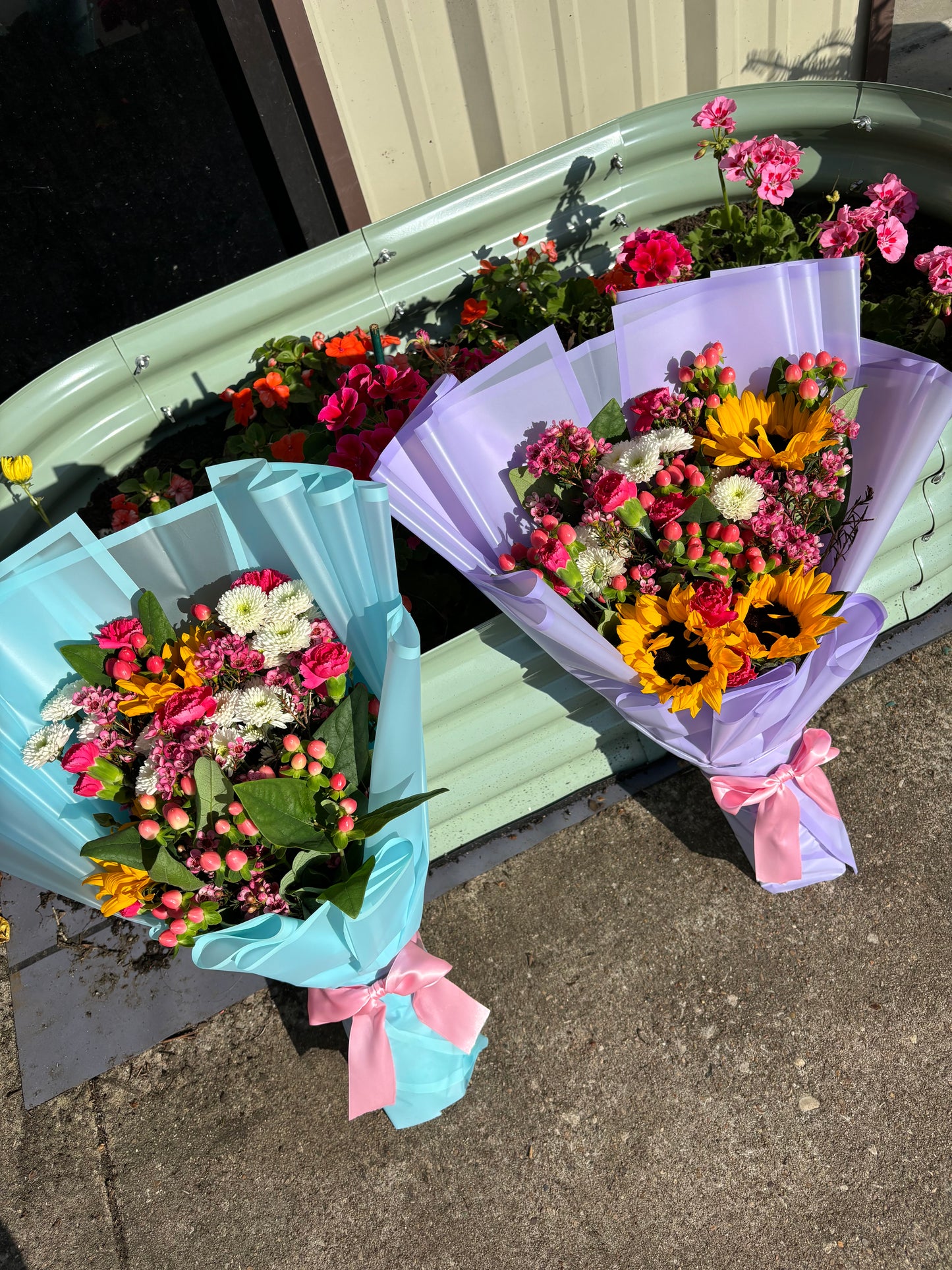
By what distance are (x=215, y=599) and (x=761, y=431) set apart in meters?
0.95

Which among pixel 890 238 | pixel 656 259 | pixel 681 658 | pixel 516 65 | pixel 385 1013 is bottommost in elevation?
pixel 385 1013

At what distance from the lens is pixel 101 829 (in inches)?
→ 58.8

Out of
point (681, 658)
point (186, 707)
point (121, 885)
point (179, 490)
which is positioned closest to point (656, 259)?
point (681, 658)

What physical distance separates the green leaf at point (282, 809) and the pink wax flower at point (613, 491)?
63cm

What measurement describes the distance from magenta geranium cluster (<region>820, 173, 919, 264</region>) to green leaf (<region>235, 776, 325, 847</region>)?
1631mm

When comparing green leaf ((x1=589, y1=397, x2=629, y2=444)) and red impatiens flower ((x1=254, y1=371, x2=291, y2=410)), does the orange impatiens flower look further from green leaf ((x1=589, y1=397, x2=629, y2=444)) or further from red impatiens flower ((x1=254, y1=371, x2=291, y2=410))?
green leaf ((x1=589, y1=397, x2=629, y2=444))

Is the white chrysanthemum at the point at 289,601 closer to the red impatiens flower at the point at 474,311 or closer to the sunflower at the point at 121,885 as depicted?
the sunflower at the point at 121,885

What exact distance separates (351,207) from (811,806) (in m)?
2.11

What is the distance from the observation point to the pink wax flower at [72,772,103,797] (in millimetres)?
1344

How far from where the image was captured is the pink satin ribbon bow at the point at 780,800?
6.08ft

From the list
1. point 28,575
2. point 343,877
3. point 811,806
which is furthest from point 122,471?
point 811,806

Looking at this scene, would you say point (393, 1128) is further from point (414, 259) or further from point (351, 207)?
point (351, 207)

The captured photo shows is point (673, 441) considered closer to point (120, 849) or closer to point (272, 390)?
point (120, 849)

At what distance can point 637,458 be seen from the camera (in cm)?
149
